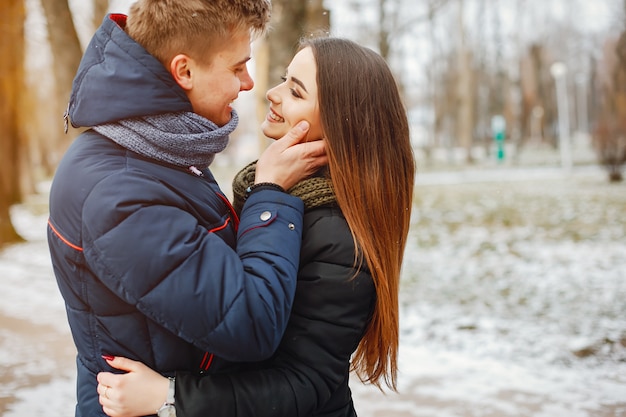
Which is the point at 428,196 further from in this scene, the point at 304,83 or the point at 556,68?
the point at 304,83

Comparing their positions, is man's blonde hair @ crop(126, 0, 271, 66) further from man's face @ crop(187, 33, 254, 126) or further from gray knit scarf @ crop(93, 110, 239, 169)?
gray knit scarf @ crop(93, 110, 239, 169)

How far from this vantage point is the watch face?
1609 mm

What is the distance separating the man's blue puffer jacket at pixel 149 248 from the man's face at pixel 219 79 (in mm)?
60

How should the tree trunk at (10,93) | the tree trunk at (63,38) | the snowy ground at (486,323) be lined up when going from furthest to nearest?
1. the tree trunk at (10,93)
2. the tree trunk at (63,38)
3. the snowy ground at (486,323)

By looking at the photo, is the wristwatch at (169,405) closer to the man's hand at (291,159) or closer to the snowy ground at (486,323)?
the man's hand at (291,159)

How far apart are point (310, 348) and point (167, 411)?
1.25 feet

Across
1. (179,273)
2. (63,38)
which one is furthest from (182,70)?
(63,38)

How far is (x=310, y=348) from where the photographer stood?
5.64ft

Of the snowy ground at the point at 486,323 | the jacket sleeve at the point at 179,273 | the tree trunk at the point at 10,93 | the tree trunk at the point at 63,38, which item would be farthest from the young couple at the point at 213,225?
the tree trunk at the point at 10,93

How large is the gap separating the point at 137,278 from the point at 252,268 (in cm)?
25

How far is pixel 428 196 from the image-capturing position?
1920 centimetres

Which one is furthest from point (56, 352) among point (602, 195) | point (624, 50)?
point (624, 50)

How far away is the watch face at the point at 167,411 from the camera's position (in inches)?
63.4

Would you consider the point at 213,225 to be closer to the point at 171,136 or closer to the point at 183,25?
the point at 171,136
